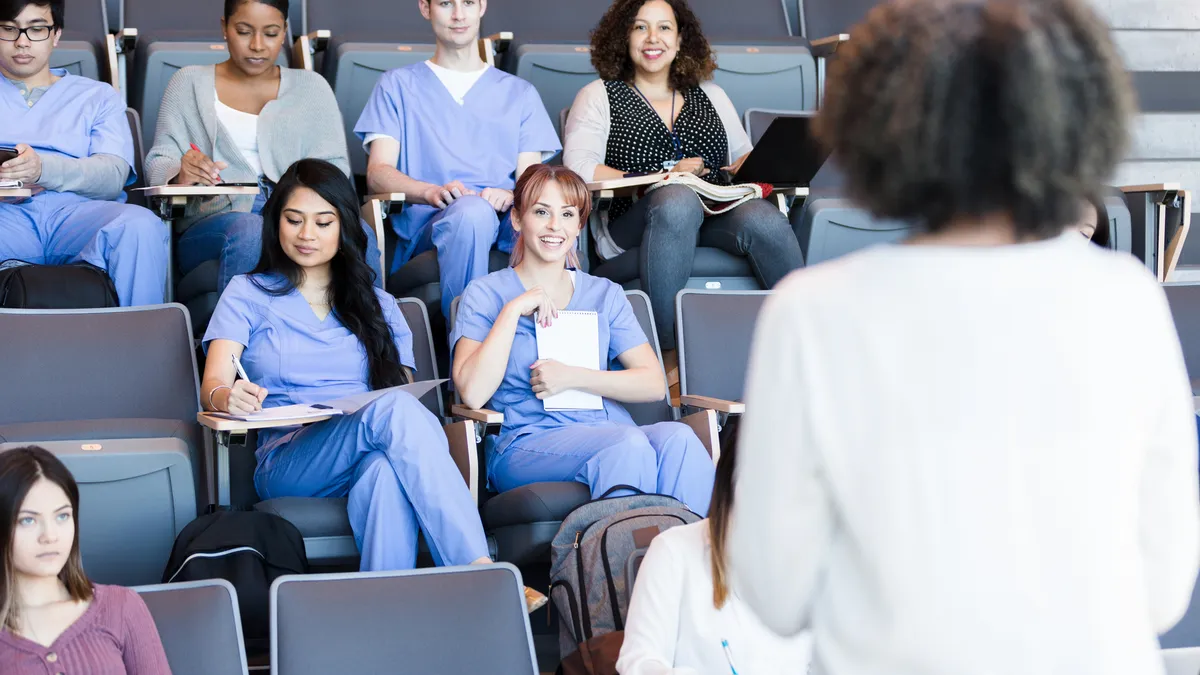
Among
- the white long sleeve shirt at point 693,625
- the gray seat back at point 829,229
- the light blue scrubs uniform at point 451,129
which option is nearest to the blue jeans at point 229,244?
the light blue scrubs uniform at point 451,129

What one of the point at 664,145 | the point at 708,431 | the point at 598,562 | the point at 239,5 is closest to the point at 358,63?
the point at 239,5

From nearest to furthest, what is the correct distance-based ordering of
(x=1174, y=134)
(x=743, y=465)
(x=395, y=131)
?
(x=743, y=465)
(x=395, y=131)
(x=1174, y=134)

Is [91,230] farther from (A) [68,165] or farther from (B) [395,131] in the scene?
(B) [395,131]

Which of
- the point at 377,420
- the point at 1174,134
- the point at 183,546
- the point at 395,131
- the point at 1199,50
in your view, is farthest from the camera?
the point at 1199,50

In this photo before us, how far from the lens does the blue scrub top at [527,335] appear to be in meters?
2.83

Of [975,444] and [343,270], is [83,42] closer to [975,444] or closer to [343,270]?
[343,270]

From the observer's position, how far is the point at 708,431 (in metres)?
2.80

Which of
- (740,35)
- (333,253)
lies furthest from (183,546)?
(740,35)

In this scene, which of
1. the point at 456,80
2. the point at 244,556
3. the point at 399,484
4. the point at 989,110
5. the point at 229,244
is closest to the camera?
the point at 989,110

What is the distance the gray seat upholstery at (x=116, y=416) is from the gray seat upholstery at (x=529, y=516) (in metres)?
0.57

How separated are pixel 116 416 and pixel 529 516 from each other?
0.90m

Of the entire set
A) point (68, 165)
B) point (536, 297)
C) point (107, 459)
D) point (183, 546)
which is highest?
point (68, 165)

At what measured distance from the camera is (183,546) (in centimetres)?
228

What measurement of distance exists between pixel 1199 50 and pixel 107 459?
441 centimetres
